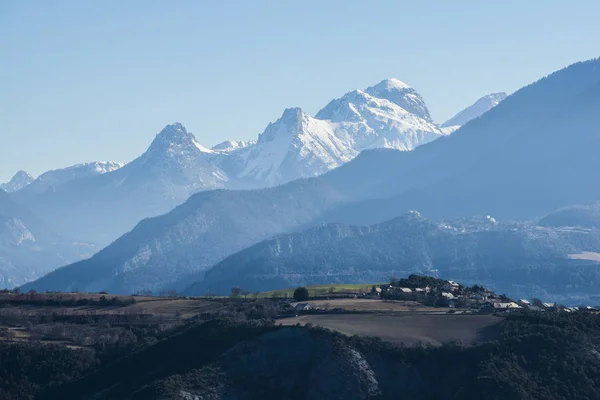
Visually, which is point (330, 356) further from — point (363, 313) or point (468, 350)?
point (363, 313)

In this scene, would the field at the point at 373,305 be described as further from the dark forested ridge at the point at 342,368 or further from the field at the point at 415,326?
the dark forested ridge at the point at 342,368

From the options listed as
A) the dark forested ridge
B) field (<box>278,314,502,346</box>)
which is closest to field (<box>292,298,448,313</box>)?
field (<box>278,314,502,346</box>)

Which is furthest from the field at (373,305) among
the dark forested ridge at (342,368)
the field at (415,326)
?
the dark forested ridge at (342,368)

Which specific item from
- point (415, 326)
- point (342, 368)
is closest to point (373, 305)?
point (415, 326)

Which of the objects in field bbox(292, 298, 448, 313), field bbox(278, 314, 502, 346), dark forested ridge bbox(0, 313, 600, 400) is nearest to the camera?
dark forested ridge bbox(0, 313, 600, 400)

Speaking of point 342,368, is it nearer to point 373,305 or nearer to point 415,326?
point 415,326

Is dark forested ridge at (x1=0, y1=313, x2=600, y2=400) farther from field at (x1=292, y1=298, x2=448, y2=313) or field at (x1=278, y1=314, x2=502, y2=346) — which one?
field at (x1=292, y1=298, x2=448, y2=313)

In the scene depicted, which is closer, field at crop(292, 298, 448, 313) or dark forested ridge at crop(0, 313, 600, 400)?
dark forested ridge at crop(0, 313, 600, 400)

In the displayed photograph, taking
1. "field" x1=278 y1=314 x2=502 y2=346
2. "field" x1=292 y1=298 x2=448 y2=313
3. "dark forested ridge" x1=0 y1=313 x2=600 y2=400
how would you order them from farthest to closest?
1. "field" x1=292 y1=298 x2=448 y2=313
2. "field" x1=278 y1=314 x2=502 y2=346
3. "dark forested ridge" x1=0 y1=313 x2=600 y2=400

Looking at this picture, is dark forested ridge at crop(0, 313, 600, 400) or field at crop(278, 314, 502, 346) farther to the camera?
field at crop(278, 314, 502, 346)

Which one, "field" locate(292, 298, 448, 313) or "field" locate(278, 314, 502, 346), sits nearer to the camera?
"field" locate(278, 314, 502, 346)
